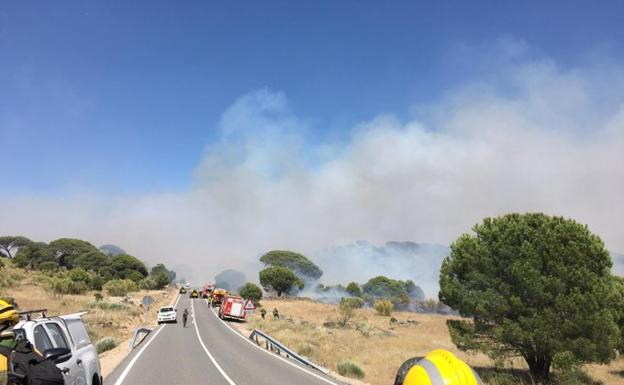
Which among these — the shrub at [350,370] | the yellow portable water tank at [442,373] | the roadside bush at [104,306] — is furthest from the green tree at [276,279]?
the yellow portable water tank at [442,373]

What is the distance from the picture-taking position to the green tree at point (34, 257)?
9943cm

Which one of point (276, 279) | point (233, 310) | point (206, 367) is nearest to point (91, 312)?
point (233, 310)

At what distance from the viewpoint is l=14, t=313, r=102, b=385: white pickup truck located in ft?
20.3

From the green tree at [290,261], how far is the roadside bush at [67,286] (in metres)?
77.1

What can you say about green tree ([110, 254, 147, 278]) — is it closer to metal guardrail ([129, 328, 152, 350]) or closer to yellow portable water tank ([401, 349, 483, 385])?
metal guardrail ([129, 328, 152, 350])

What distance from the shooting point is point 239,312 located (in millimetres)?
46438

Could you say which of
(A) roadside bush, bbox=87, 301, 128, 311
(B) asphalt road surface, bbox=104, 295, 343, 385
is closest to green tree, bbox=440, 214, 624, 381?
(B) asphalt road surface, bbox=104, 295, 343, 385

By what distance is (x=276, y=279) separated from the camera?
319 ft

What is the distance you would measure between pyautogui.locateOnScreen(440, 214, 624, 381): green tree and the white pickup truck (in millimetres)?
14413

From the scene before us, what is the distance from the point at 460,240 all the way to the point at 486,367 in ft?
22.1

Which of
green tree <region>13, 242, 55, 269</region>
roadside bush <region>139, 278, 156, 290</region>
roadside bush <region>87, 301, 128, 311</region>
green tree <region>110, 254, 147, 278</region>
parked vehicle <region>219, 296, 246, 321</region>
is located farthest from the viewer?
green tree <region>110, 254, 147, 278</region>

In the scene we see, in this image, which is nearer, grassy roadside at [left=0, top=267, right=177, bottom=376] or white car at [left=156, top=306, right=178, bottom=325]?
grassy roadside at [left=0, top=267, right=177, bottom=376]

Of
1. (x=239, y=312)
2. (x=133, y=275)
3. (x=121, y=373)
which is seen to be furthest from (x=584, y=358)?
(x=133, y=275)

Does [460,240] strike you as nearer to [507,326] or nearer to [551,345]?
[507,326]
